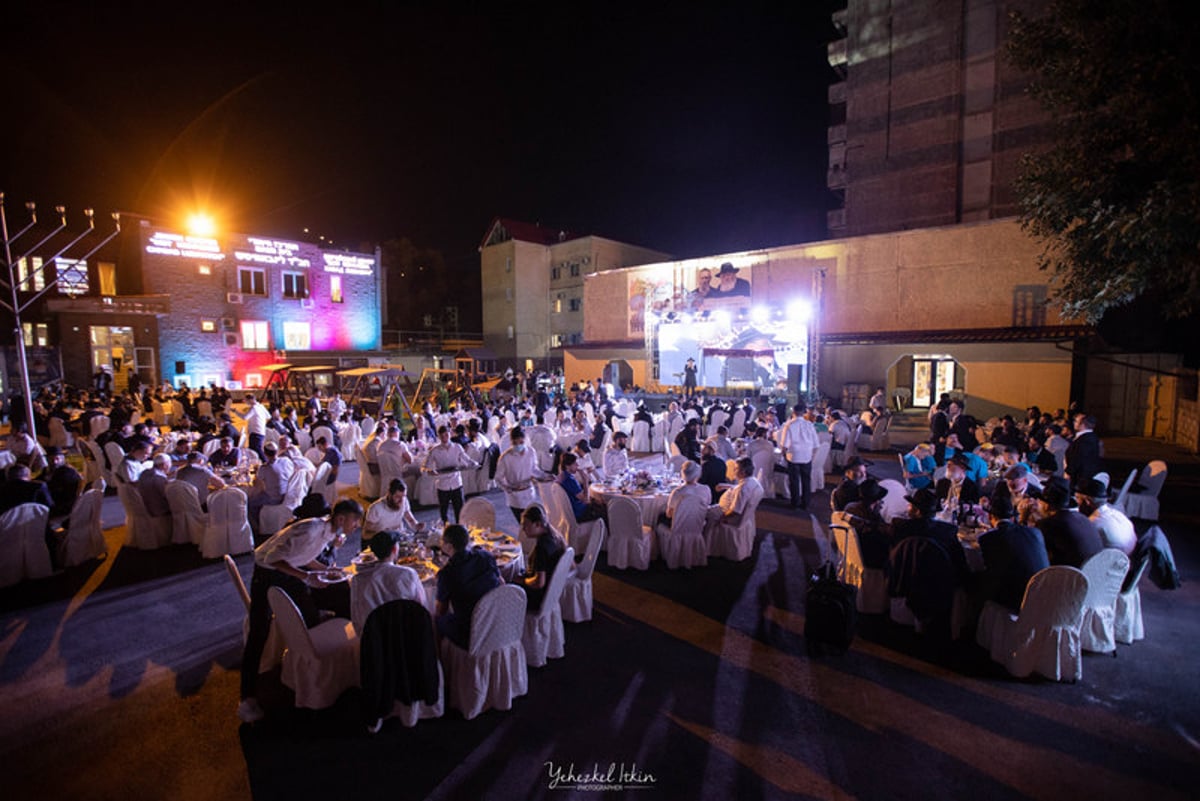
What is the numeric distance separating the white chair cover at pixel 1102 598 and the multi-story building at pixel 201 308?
89.3ft

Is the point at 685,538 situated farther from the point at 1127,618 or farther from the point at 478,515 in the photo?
the point at 1127,618

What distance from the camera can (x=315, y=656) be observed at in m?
4.30

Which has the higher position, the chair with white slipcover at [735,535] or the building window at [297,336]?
the building window at [297,336]

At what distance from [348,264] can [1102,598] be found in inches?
1366

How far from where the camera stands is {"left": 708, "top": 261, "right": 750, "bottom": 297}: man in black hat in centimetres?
2418

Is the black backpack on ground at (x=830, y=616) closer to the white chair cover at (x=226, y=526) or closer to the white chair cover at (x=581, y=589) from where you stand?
the white chair cover at (x=581, y=589)

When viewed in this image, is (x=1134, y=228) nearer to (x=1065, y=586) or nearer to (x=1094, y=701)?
(x=1065, y=586)

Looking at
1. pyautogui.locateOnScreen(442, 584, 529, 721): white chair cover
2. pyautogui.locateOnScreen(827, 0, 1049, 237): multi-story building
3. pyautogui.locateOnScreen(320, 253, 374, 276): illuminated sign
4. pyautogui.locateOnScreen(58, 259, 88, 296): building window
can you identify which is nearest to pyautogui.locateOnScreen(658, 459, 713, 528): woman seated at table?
pyautogui.locateOnScreen(442, 584, 529, 721): white chair cover

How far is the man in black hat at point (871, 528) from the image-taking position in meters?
5.90

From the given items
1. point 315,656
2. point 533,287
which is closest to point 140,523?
point 315,656

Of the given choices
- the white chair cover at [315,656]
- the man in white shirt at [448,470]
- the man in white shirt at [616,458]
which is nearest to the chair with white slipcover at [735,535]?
the man in white shirt at [616,458]

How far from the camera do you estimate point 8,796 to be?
3.65 metres

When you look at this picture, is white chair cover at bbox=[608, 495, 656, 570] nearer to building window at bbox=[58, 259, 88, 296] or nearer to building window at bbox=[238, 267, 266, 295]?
building window at bbox=[238, 267, 266, 295]

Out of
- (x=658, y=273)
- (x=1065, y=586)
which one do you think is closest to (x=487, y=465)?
(x=1065, y=586)
